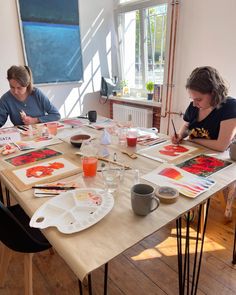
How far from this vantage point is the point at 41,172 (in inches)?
44.9

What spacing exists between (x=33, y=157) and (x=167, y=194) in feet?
2.61

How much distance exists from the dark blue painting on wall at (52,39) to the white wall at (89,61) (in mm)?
108

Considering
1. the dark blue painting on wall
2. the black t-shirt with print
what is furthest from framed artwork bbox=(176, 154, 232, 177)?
the dark blue painting on wall

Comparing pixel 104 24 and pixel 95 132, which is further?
pixel 104 24

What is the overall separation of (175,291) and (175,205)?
75 cm

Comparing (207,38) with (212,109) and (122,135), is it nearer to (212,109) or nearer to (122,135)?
(212,109)

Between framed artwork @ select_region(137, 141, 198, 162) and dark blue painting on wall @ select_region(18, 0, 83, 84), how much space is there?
7.04ft

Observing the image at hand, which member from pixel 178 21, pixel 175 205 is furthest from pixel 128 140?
pixel 178 21

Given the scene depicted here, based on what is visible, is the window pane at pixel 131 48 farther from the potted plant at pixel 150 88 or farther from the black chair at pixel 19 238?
the black chair at pixel 19 238

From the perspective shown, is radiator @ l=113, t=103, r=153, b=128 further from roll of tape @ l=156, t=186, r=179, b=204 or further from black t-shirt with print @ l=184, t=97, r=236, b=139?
roll of tape @ l=156, t=186, r=179, b=204

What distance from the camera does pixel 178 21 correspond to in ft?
8.70

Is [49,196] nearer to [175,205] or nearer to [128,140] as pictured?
[175,205]

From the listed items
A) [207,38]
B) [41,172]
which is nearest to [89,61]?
[207,38]

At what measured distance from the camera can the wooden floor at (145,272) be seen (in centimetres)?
135
